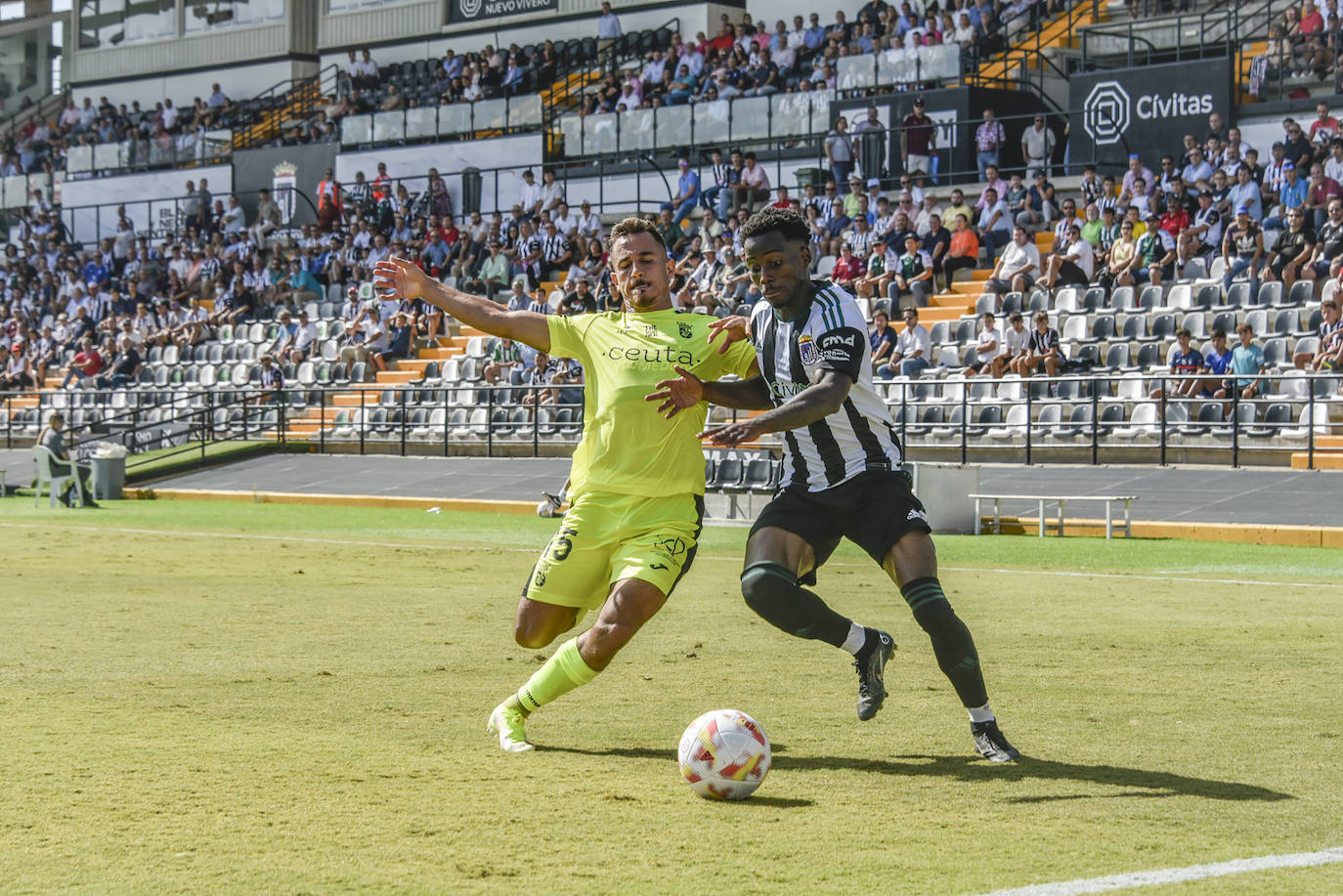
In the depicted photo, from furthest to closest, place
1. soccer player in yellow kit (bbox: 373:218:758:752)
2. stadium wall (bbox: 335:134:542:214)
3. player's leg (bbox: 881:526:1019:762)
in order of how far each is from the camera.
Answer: stadium wall (bbox: 335:134:542:214) < soccer player in yellow kit (bbox: 373:218:758:752) < player's leg (bbox: 881:526:1019:762)

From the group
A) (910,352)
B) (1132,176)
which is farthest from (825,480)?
(1132,176)

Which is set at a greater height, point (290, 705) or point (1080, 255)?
point (1080, 255)

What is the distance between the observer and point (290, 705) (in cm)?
828

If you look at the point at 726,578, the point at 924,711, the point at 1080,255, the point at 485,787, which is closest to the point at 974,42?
the point at 1080,255

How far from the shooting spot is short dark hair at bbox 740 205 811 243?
7.26 meters

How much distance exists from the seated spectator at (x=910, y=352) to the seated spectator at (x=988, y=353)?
84 centimetres

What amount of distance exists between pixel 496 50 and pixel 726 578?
33376 millimetres

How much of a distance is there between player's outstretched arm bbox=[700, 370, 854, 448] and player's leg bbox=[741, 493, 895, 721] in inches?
21.4

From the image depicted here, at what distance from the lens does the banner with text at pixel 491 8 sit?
4606 centimetres

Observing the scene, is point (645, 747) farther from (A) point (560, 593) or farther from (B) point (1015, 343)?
(B) point (1015, 343)

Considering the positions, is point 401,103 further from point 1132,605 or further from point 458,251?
point 1132,605

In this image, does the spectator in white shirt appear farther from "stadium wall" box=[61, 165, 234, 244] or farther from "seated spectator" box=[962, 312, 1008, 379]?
"stadium wall" box=[61, 165, 234, 244]

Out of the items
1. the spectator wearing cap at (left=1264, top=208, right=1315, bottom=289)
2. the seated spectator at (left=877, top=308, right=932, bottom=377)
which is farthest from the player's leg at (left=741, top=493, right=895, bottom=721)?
the seated spectator at (left=877, top=308, right=932, bottom=377)

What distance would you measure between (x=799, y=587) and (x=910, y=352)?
62.5 ft
